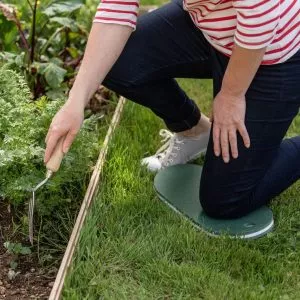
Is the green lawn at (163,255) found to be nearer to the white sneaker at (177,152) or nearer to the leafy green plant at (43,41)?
the white sneaker at (177,152)

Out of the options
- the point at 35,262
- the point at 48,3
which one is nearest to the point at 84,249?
the point at 35,262

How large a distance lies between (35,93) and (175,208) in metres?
0.97

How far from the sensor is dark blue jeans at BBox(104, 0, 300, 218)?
232cm

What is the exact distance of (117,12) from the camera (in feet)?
7.49

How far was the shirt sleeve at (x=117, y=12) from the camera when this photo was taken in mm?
2275

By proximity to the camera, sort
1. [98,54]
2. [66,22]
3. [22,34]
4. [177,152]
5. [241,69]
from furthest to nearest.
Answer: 1. [66,22]
2. [22,34]
3. [177,152]
4. [98,54]
5. [241,69]

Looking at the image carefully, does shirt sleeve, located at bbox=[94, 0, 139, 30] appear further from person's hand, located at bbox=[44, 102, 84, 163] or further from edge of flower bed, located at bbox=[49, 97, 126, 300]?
edge of flower bed, located at bbox=[49, 97, 126, 300]

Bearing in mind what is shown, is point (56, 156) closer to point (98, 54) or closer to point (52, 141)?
point (52, 141)

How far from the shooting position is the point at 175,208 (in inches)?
100

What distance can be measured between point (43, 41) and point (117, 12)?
1126 millimetres

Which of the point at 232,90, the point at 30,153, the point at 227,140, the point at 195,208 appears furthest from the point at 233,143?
the point at 30,153

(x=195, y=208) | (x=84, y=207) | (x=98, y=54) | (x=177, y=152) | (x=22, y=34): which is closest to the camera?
(x=98, y=54)

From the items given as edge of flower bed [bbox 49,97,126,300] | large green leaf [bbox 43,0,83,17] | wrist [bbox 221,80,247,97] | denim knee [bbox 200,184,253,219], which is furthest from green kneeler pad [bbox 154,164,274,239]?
large green leaf [bbox 43,0,83,17]

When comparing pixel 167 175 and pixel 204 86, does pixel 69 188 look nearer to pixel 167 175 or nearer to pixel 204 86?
pixel 167 175
